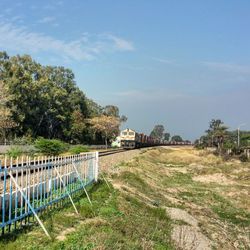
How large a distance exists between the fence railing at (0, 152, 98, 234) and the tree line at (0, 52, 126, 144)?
4263 cm

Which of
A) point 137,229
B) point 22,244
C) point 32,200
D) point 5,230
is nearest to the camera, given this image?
point 22,244

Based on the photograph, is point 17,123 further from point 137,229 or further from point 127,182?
point 137,229

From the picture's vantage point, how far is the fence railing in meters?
8.50

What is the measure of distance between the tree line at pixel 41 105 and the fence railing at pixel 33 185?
42632 mm

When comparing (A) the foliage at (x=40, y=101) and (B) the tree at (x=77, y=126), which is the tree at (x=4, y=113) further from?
(B) the tree at (x=77, y=126)

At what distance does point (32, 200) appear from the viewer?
32.2ft

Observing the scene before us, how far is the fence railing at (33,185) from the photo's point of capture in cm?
850

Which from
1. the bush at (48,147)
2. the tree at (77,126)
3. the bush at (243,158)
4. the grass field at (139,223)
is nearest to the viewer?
the grass field at (139,223)

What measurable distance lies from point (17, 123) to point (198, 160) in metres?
26.7

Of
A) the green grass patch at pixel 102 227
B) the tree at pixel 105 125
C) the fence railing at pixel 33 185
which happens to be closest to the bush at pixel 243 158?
the tree at pixel 105 125

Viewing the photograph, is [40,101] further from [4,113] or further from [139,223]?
[139,223]

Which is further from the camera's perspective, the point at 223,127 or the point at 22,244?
the point at 223,127

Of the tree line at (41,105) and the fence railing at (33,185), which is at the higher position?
the tree line at (41,105)

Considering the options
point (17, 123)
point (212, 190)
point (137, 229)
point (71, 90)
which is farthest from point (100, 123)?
point (137, 229)
